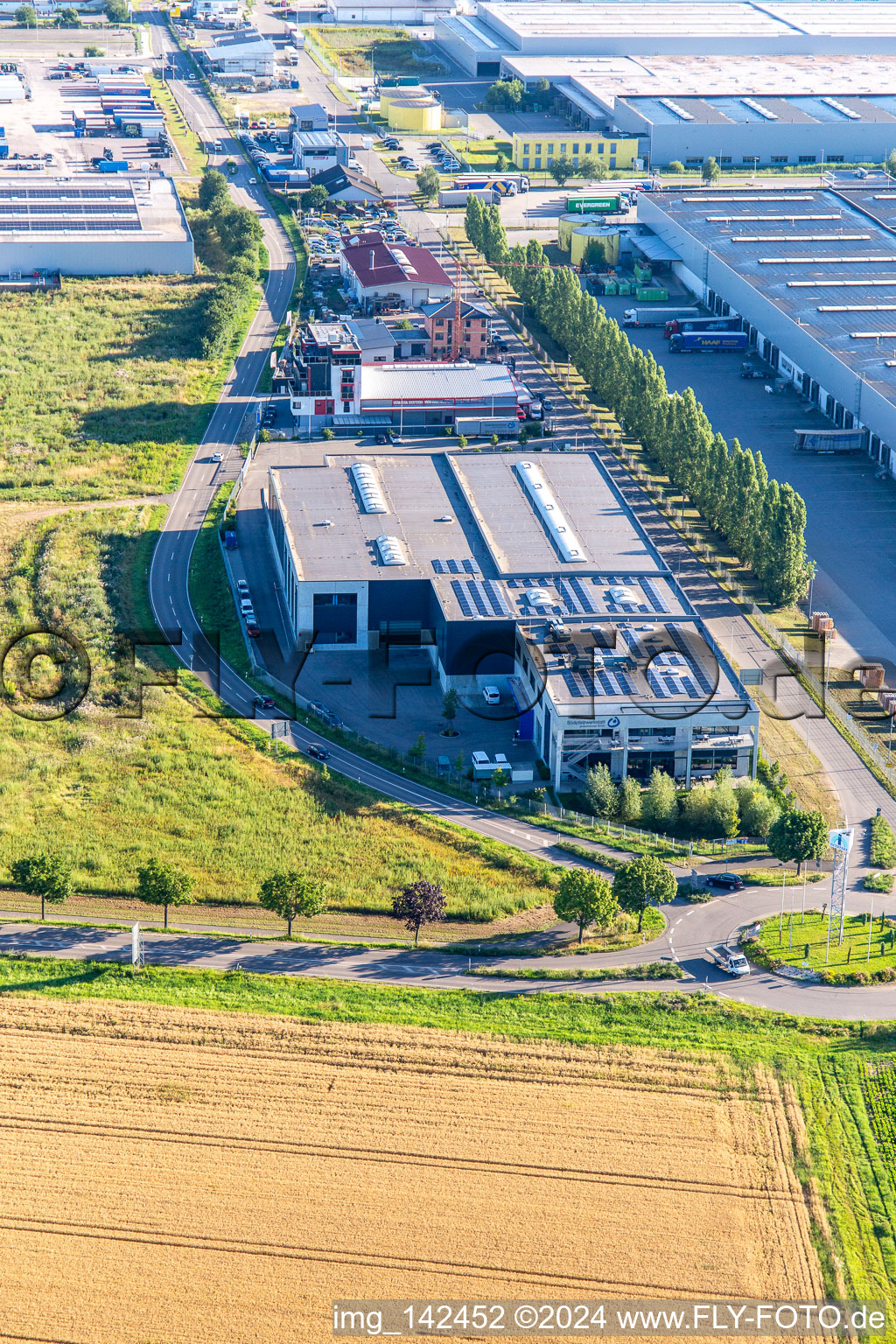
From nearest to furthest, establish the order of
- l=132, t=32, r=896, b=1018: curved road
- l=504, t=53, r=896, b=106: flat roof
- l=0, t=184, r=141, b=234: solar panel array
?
1. l=132, t=32, r=896, b=1018: curved road
2. l=0, t=184, r=141, b=234: solar panel array
3. l=504, t=53, r=896, b=106: flat roof

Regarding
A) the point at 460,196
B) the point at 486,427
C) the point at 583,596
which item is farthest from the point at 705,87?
the point at 583,596

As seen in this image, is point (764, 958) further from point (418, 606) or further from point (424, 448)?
point (424, 448)

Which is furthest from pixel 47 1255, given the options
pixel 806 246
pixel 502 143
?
pixel 502 143

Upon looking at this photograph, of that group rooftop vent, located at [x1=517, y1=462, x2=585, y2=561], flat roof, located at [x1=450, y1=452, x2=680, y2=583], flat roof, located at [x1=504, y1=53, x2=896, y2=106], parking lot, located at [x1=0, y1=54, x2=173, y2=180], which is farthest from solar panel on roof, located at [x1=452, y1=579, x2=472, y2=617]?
flat roof, located at [x1=504, y1=53, x2=896, y2=106]

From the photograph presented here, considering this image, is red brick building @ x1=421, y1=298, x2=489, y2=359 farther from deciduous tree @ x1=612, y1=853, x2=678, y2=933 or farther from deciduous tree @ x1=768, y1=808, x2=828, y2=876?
deciduous tree @ x1=612, y1=853, x2=678, y2=933

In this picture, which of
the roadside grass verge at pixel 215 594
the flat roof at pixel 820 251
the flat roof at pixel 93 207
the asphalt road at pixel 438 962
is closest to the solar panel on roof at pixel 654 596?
the roadside grass verge at pixel 215 594

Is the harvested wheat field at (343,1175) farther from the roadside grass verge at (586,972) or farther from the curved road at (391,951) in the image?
the roadside grass verge at (586,972)

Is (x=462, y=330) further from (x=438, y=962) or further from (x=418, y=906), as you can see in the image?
(x=438, y=962)

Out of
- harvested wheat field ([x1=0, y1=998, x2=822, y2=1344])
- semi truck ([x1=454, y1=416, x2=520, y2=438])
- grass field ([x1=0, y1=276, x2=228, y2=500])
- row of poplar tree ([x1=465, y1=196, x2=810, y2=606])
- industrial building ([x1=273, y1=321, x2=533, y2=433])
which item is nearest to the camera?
harvested wheat field ([x1=0, y1=998, x2=822, y2=1344])

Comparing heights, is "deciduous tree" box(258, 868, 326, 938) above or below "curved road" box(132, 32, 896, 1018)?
above
